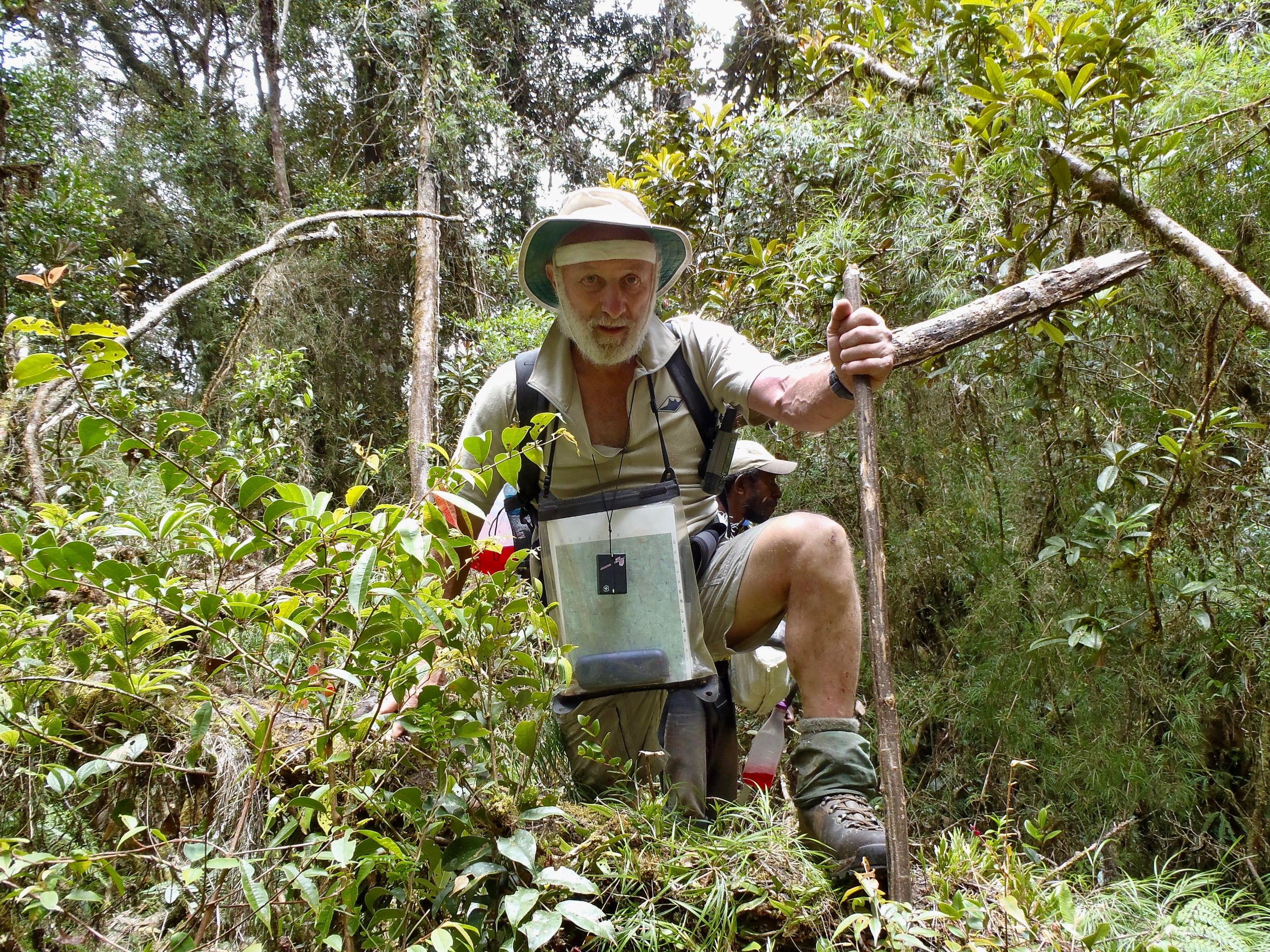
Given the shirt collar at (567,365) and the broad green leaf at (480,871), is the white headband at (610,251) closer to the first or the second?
the shirt collar at (567,365)

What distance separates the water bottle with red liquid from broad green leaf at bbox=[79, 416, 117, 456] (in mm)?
2567

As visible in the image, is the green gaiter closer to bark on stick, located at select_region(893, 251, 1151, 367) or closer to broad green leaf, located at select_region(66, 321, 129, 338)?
bark on stick, located at select_region(893, 251, 1151, 367)

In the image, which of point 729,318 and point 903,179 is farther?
point 729,318

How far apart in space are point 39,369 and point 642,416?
160cm

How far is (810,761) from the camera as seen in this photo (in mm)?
2018

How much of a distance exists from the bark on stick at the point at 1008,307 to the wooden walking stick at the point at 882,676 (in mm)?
219

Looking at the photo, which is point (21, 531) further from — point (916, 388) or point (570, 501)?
point (916, 388)

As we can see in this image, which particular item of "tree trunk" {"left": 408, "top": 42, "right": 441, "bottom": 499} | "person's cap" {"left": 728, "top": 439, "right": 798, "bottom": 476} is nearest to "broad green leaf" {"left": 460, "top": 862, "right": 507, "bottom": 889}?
"person's cap" {"left": 728, "top": 439, "right": 798, "bottom": 476}

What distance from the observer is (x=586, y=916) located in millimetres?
1504

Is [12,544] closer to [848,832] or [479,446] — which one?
[479,446]

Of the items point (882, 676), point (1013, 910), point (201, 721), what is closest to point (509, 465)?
point (201, 721)

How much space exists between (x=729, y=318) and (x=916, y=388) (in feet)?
3.39

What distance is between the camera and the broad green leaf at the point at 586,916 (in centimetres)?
148

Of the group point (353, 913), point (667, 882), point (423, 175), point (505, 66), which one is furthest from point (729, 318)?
point (505, 66)
